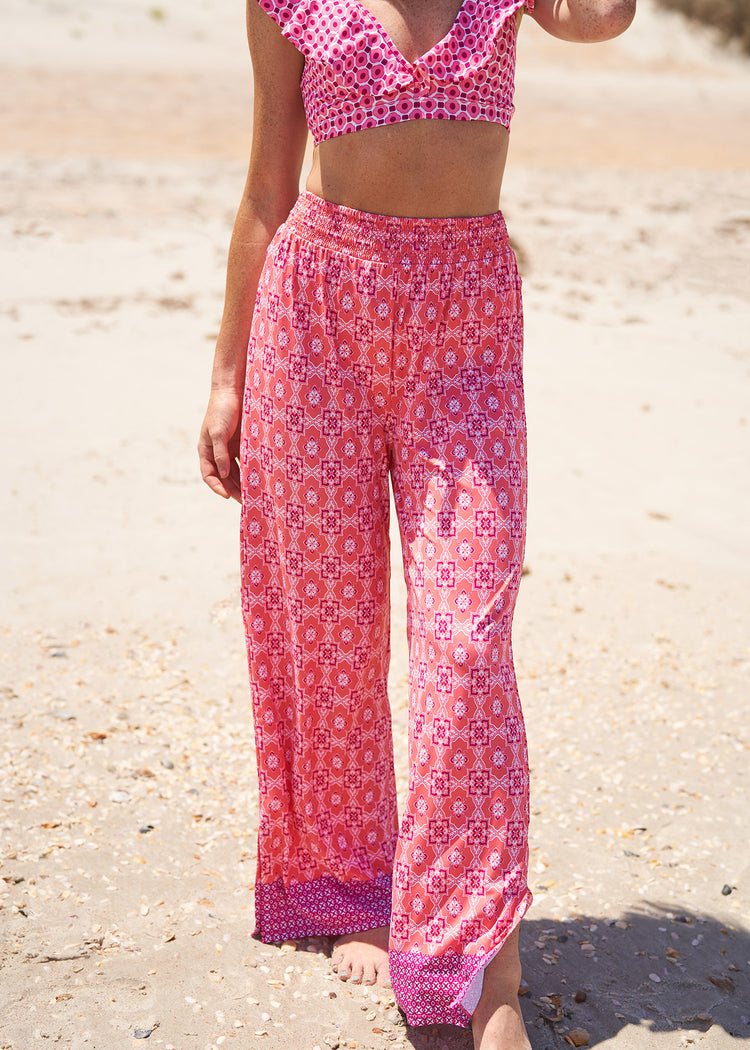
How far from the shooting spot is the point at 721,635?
13.8 ft

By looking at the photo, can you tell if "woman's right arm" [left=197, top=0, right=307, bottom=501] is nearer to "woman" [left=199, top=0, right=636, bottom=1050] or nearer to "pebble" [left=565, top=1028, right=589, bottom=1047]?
"woman" [left=199, top=0, right=636, bottom=1050]

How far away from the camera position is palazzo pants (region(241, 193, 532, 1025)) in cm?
205

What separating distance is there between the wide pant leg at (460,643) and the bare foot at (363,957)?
13.5 inches

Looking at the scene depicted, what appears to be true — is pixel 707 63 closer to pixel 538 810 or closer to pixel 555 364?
pixel 555 364

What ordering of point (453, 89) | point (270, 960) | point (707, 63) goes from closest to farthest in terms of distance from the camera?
point (453, 89) < point (270, 960) < point (707, 63)

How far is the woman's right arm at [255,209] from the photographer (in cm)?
216

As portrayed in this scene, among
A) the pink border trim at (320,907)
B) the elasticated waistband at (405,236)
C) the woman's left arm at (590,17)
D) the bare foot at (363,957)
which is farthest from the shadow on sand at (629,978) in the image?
the woman's left arm at (590,17)

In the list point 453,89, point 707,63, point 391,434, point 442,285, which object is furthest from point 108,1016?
point 707,63

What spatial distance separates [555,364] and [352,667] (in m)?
4.97

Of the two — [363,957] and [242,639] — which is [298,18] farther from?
[242,639]

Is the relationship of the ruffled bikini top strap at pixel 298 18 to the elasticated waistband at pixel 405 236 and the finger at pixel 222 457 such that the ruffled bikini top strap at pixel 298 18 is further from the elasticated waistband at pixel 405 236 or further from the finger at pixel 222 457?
the finger at pixel 222 457

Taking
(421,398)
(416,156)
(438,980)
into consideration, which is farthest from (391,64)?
(438,980)

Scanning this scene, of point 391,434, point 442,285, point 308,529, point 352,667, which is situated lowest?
point 352,667

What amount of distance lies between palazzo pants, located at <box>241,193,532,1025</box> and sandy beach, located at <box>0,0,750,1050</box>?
455mm
